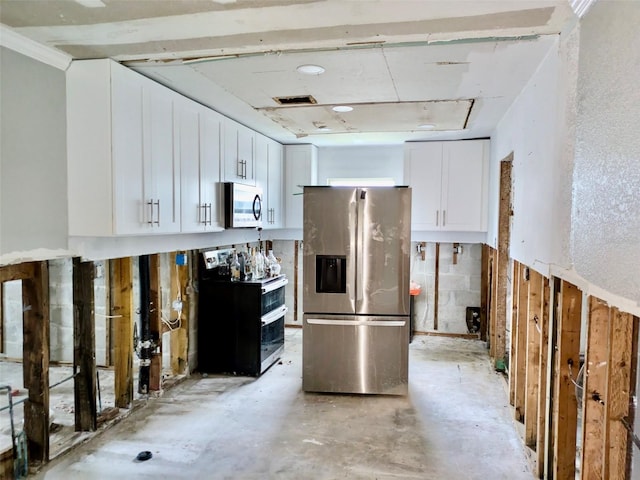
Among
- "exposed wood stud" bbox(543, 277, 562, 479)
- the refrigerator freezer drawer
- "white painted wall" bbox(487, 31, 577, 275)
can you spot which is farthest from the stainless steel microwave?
"exposed wood stud" bbox(543, 277, 562, 479)

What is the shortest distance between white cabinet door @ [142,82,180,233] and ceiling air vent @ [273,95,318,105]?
0.76m

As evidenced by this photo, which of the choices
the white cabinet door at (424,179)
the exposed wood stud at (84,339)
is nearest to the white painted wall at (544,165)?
the white cabinet door at (424,179)

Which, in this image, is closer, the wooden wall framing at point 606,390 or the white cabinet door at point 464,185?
the wooden wall framing at point 606,390

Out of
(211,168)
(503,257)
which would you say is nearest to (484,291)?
(503,257)

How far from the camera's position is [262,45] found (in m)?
2.21

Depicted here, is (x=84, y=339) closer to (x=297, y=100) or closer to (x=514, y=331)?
(x=297, y=100)

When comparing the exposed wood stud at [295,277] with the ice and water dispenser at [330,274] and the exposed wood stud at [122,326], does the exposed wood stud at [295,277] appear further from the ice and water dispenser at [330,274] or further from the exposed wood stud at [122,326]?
the exposed wood stud at [122,326]

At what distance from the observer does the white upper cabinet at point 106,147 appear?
254cm

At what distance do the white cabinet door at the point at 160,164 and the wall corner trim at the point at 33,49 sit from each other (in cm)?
46

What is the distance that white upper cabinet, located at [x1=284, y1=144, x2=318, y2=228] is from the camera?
214 inches

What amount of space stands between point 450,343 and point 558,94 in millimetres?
3797

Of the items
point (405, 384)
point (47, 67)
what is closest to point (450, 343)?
point (405, 384)

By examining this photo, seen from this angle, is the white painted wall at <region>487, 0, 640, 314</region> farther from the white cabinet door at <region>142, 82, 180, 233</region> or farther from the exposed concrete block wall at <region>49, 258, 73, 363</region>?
the exposed concrete block wall at <region>49, 258, 73, 363</region>

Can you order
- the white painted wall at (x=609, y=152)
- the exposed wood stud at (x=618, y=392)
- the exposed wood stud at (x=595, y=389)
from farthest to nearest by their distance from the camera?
the exposed wood stud at (x=595, y=389)
the exposed wood stud at (x=618, y=392)
the white painted wall at (x=609, y=152)
